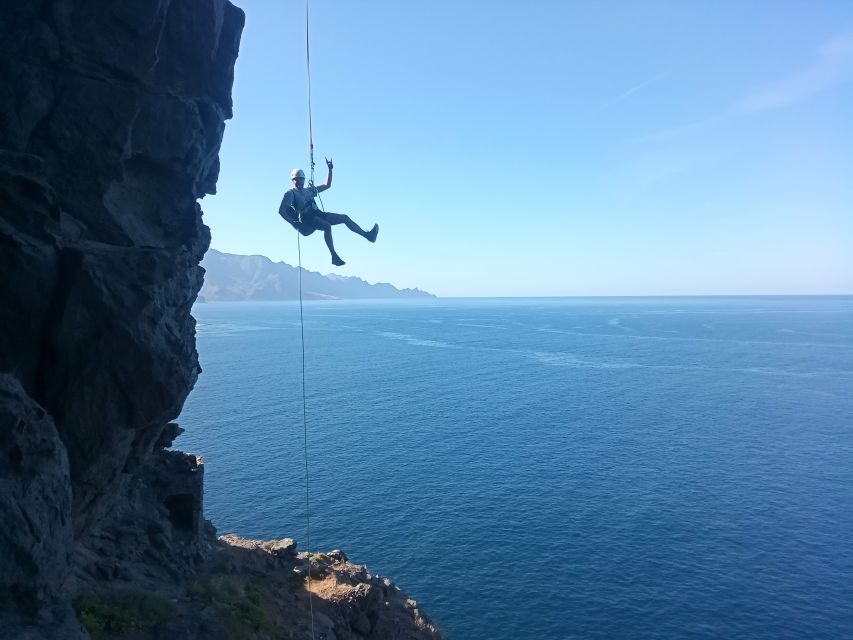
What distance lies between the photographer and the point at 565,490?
58406mm

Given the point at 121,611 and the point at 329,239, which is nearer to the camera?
the point at 121,611

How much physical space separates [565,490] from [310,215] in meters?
47.8

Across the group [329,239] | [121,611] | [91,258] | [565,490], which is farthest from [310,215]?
[565,490]

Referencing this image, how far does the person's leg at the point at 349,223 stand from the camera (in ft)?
69.6

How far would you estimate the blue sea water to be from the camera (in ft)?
136

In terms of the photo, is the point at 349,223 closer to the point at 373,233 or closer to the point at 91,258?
the point at 373,233

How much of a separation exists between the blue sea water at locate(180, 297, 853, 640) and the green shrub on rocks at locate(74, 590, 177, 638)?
24582 mm

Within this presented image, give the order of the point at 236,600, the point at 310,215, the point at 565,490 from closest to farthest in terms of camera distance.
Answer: the point at 310,215, the point at 236,600, the point at 565,490

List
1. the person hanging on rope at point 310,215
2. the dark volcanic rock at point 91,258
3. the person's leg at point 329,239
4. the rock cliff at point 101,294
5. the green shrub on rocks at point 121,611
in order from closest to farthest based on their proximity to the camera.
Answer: the dark volcanic rock at point 91,258 < the rock cliff at point 101,294 < the green shrub on rocks at point 121,611 < the person hanging on rope at point 310,215 < the person's leg at point 329,239

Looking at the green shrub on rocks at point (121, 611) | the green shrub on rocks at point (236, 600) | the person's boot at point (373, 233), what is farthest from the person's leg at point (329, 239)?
the green shrub on rocks at point (236, 600)

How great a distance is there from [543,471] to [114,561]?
49483 mm

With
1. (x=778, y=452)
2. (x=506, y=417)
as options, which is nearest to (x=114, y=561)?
(x=506, y=417)

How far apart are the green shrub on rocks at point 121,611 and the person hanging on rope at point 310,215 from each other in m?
13.6

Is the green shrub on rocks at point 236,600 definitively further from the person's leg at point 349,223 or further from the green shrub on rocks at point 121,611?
the person's leg at point 349,223
